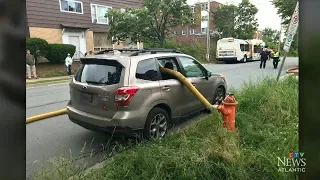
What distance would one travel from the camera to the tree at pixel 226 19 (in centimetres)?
3812

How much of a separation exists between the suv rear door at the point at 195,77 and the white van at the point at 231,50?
78.0 feet

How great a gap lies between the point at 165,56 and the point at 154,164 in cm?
249

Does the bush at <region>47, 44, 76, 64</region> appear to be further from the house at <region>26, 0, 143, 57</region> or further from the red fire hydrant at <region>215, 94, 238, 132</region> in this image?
the red fire hydrant at <region>215, 94, 238, 132</region>

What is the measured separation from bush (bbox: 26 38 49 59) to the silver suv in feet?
44.4

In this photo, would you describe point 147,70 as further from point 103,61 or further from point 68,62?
point 68,62

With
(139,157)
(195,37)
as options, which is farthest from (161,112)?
(195,37)

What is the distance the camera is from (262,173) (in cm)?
294

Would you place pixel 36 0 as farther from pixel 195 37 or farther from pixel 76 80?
pixel 195 37

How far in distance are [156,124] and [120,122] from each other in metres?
0.77

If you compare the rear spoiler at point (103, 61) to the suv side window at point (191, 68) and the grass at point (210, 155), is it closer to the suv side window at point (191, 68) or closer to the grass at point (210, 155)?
the grass at point (210, 155)

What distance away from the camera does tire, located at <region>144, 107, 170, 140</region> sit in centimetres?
433

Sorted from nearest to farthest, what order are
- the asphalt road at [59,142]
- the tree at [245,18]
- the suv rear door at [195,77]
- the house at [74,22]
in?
the asphalt road at [59,142], the suv rear door at [195,77], the house at [74,22], the tree at [245,18]

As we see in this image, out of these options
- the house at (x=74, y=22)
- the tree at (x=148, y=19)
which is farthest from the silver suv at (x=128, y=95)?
the tree at (x=148, y=19)

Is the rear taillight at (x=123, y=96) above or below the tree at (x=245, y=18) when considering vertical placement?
below
